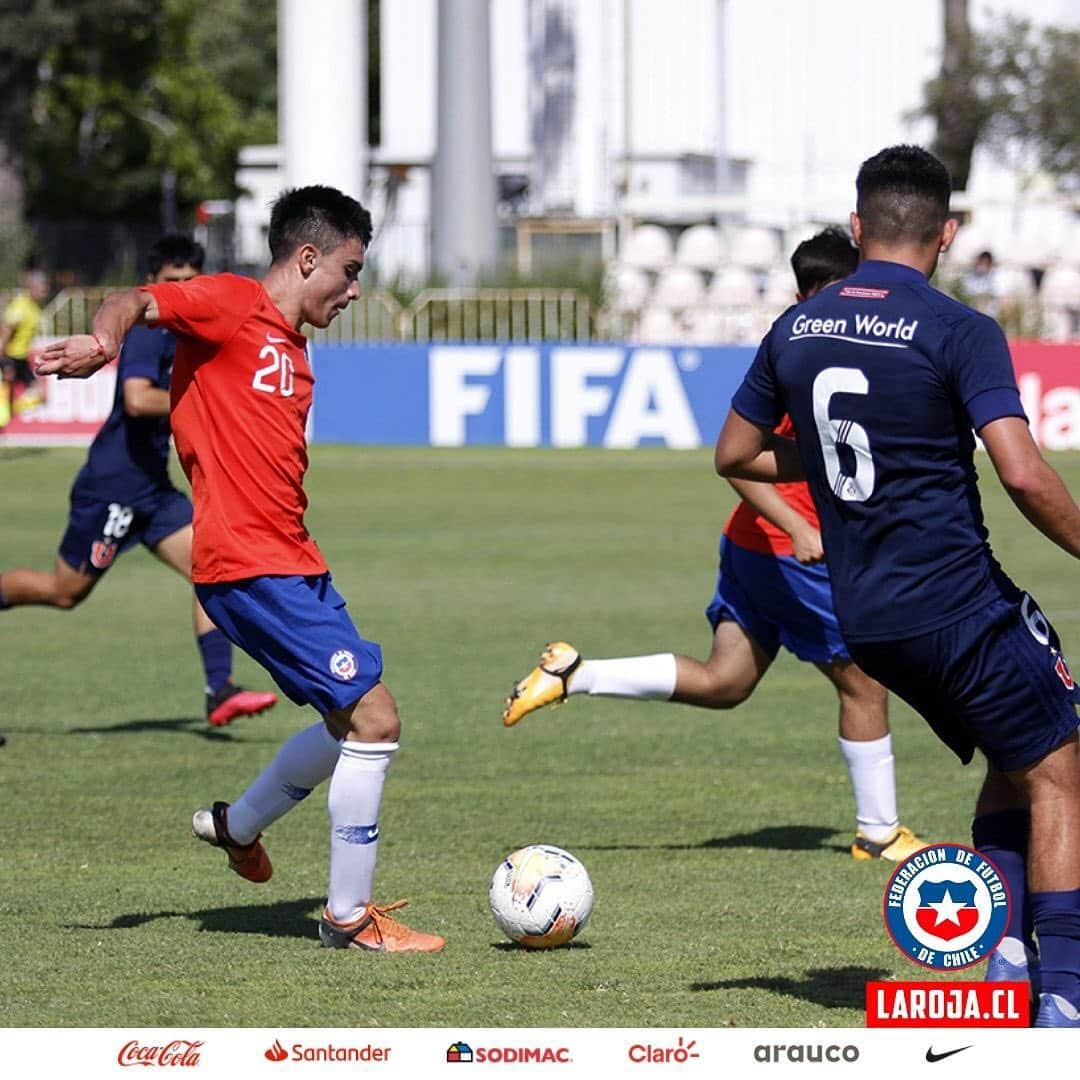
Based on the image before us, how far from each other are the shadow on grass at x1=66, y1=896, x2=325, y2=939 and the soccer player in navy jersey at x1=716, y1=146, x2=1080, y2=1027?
2.31 meters

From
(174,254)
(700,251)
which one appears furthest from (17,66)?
(174,254)

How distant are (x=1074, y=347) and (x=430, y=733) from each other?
1736 cm

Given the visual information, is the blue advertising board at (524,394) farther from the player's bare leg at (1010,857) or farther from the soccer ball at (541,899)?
the player's bare leg at (1010,857)

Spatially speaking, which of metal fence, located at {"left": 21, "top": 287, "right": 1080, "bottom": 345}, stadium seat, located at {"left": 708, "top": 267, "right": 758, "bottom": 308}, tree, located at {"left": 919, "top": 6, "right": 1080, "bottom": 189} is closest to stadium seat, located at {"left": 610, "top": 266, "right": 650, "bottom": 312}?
metal fence, located at {"left": 21, "top": 287, "right": 1080, "bottom": 345}

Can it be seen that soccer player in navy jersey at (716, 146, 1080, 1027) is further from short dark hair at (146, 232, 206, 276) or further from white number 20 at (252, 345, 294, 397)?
short dark hair at (146, 232, 206, 276)

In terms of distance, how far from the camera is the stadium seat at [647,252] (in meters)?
38.3

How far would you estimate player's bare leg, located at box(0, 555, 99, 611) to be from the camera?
10.3 metres

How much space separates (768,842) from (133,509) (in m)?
3.63

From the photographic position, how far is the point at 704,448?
1103 inches

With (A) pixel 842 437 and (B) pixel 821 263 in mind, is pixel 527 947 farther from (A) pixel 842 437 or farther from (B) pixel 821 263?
(B) pixel 821 263

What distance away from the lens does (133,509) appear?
1021 centimetres

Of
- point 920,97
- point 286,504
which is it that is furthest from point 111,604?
point 920,97
